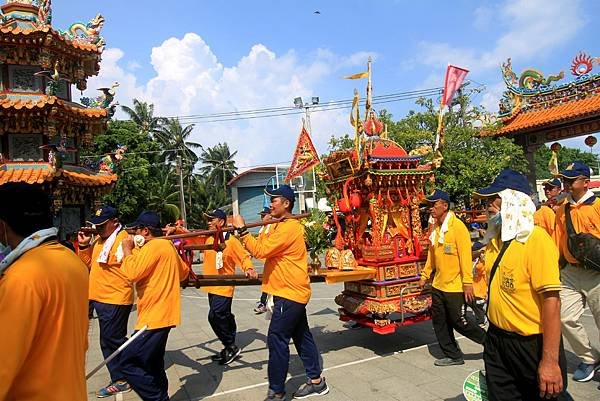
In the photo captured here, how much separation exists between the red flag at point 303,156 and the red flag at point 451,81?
1.99 m

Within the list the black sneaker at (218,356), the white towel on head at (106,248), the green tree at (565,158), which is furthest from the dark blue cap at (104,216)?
the green tree at (565,158)

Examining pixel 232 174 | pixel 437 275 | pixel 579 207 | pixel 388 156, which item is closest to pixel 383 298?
pixel 437 275

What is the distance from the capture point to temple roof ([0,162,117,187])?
1172 centimetres

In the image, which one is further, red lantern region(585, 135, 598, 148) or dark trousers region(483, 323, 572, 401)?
red lantern region(585, 135, 598, 148)

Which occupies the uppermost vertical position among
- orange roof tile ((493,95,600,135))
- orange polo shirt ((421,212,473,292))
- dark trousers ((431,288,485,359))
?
orange roof tile ((493,95,600,135))

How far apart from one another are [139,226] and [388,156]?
3.20 meters

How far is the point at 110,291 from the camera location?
4.69m

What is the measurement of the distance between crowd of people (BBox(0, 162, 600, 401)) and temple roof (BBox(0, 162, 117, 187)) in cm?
750

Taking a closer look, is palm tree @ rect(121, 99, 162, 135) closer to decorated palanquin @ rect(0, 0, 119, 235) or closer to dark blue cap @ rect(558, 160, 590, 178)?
decorated palanquin @ rect(0, 0, 119, 235)

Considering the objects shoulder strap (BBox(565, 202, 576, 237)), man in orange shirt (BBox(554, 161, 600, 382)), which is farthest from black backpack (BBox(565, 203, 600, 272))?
man in orange shirt (BBox(554, 161, 600, 382))

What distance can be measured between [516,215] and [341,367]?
3.16 m

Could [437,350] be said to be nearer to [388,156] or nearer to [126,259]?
[388,156]

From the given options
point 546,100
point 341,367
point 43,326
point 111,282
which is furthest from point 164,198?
point 43,326

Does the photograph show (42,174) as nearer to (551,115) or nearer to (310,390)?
(310,390)
